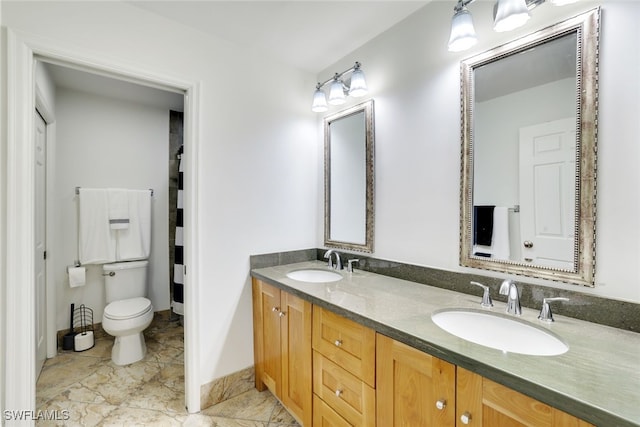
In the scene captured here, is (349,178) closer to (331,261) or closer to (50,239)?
(331,261)

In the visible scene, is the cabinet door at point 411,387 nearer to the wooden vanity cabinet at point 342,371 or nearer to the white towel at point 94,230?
the wooden vanity cabinet at point 342,371

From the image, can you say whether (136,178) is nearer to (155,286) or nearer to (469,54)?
(155,286)

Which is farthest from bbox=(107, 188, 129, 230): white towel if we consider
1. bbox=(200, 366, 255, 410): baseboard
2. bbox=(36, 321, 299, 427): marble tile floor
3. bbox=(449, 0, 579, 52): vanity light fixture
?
bbox=(449, 0, 579, 52): vanity light fixture

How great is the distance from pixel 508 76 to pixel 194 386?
7.79 feet

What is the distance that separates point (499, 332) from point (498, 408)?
16.9 inches

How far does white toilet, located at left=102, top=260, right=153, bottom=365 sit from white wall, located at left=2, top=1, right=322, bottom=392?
876 millimetres

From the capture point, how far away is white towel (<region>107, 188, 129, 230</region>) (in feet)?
8.89

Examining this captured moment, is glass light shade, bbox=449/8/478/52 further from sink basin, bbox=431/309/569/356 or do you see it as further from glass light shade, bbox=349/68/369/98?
sink basin, bbox=431/309/569/356

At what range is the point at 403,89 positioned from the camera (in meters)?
1.71

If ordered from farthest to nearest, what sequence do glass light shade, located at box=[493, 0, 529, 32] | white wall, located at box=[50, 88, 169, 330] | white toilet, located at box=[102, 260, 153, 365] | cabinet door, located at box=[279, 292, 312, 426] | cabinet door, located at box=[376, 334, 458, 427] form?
white wall, located at box=[50, 88, 169, 330] → white toilet, located at box=[102, 260, 153, 365] → cabinet door, located at box=[279, 292, 312, 426] → glass light shade, located at box=[493, 0, 529, 32] → cabinet door, located at box=[376, 334, 458, 427]

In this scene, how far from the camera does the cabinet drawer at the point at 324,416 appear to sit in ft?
4.24

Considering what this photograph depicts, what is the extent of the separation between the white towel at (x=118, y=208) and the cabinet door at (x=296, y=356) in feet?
6.60

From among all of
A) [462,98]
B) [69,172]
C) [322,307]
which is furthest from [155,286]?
[462,98]

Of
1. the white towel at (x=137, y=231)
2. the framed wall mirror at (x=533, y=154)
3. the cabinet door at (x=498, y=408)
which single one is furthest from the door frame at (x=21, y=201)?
the framed wall mirror at (x=533, y=154)
